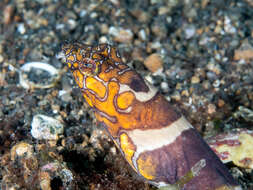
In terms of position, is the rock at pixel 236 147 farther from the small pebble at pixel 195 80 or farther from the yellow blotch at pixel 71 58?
the yellow blotch at pixel 71 58

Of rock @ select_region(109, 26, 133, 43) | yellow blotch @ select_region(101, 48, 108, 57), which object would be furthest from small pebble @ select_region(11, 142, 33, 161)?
rock @ select_region(109, 26, 133, 43)

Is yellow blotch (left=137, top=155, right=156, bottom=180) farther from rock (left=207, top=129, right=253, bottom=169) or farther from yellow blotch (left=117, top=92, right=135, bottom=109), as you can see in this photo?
rock (left=207, top=129, right=253, bottom=169)

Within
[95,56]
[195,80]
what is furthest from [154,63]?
[95,56]

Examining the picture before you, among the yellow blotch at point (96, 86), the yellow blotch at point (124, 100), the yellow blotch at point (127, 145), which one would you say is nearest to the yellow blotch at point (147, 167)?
the yellow blotch at point (127, 145)

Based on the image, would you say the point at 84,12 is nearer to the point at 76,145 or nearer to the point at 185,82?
the point at 185,82

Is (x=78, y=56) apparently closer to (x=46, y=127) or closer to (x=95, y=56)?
(x=95, y=56)

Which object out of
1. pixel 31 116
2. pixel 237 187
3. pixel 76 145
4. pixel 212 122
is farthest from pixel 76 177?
pixel 212 122
